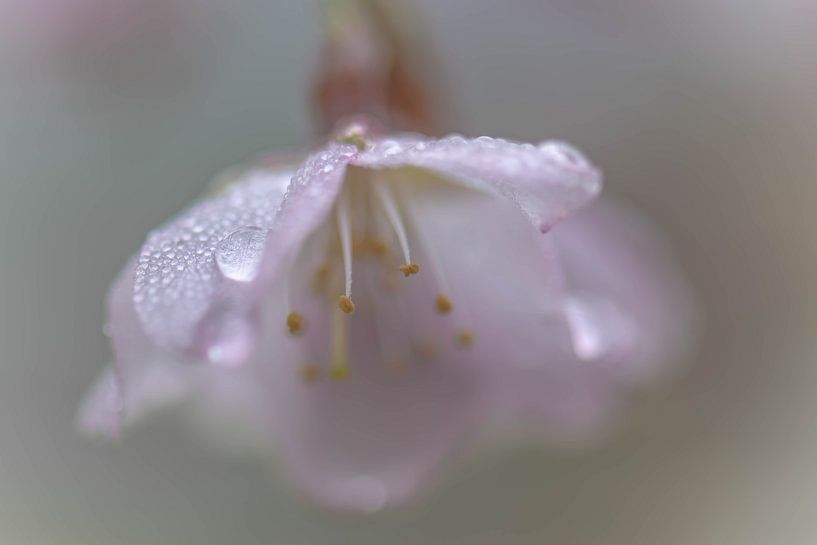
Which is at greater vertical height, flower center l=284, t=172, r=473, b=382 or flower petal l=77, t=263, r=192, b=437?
flower center l=284, t=172, r=473, b=382

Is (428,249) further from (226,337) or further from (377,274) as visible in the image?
(226,337)

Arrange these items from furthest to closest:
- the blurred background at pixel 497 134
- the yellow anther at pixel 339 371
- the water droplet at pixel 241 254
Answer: the blurred background at pixel 497 134 → the yellow anther at pixel 339 371 → the water droplet at pixel 241 254

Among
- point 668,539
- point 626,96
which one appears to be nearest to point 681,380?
point 668,539

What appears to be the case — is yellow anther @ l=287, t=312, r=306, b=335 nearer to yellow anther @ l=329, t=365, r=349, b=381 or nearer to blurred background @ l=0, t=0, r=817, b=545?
yellow anther @ l=329, t=365, r=349, b=381

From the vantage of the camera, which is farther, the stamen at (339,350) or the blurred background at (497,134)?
the blurred background at (497,134)

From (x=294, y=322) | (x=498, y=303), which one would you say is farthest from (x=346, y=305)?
(x=498, y=303)

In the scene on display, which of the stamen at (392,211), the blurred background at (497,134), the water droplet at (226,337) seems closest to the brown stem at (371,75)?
the stamen at (392,211)

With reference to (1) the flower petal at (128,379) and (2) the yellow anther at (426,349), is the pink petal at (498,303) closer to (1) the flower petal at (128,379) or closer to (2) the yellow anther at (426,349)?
(2) the yellow anther at (426,349)

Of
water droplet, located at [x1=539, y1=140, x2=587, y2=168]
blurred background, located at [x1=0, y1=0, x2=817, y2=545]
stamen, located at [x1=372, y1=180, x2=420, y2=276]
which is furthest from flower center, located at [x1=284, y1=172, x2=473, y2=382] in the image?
blurred background, located at [x1=0, y1=0, x2=817, y2=545]
